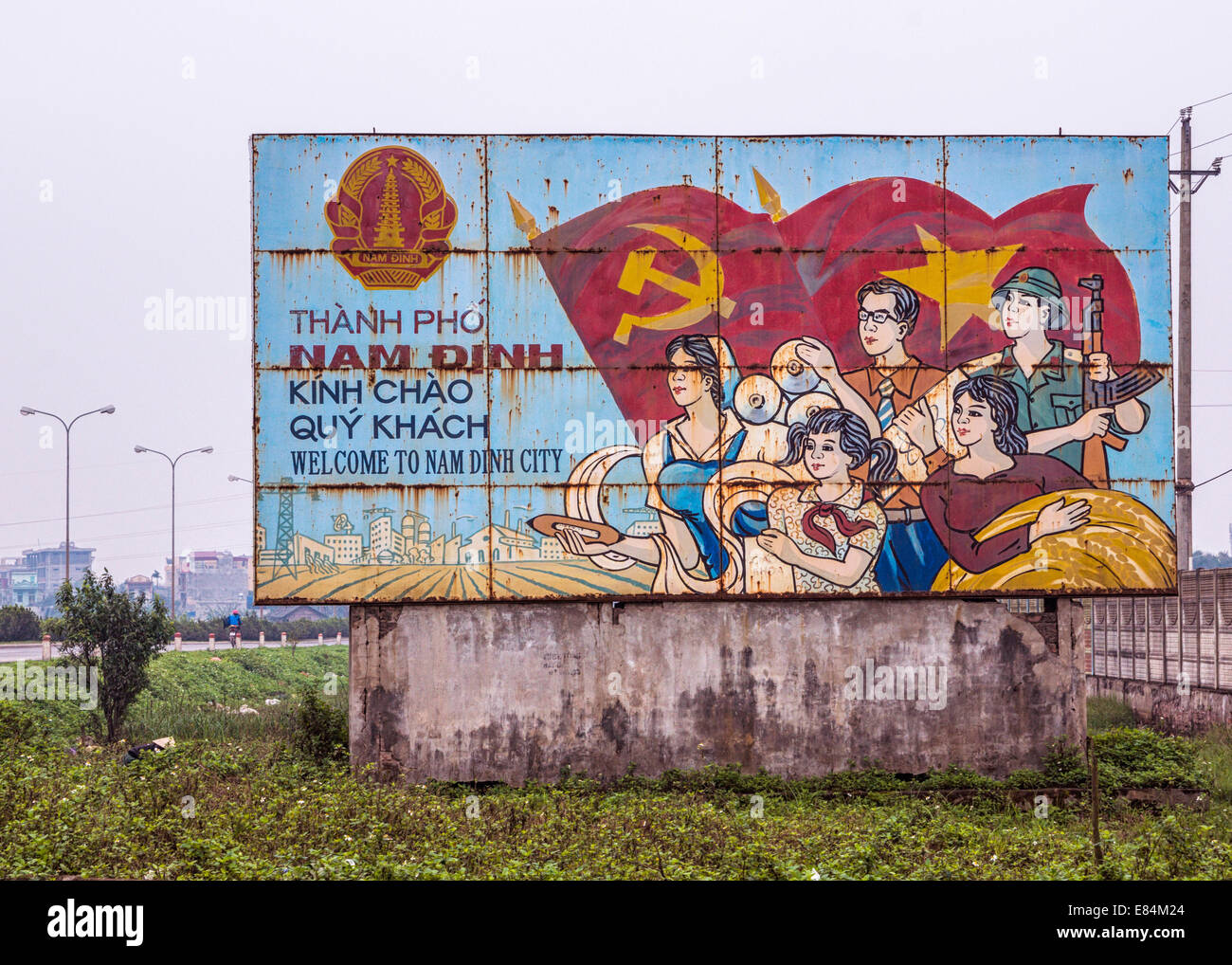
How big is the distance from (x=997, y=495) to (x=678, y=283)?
6301 mm

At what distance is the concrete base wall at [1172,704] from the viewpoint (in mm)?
22156

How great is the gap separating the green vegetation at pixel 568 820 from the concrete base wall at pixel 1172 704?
1.36 m

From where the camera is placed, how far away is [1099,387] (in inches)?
704

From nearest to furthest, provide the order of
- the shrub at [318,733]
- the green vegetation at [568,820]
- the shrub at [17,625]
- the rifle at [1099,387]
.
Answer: the green vegetation at [568,820] < the rifle at [1099,387] < the shrub at [318,733] < the shrub at [17,625]

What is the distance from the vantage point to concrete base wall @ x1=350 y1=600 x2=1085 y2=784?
57.2ft

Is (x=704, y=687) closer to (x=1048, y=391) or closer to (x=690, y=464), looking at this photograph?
(x=690, y=464)

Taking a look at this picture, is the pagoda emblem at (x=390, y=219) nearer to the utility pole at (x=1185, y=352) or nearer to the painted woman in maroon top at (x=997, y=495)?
the painted woman in maroon top at (x=997, y=495)

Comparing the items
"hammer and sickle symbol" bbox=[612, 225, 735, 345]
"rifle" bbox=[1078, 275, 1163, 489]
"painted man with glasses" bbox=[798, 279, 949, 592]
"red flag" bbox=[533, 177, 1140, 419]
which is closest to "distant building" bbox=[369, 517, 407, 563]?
"red flag" bbox=[533, 177, 1140, 419]

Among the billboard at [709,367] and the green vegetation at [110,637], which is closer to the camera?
the billboard at [709,367]

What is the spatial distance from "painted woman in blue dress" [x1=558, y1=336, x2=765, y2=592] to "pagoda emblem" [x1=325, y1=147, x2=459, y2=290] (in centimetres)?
427

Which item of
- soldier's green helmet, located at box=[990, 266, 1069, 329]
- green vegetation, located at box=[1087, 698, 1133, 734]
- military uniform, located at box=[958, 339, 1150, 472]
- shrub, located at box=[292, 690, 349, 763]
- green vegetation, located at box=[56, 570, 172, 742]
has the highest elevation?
soldier's green helmet, located at box=[990, 266, 1069, 329]

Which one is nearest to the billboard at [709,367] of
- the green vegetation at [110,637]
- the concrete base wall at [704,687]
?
the concrete base wall at [704,687]

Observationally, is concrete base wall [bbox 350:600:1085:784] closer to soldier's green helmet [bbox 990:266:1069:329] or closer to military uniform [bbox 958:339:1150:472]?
military uniform [bbox 958:339:1150:472]

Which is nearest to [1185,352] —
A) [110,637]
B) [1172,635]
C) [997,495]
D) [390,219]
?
[1172,635]
